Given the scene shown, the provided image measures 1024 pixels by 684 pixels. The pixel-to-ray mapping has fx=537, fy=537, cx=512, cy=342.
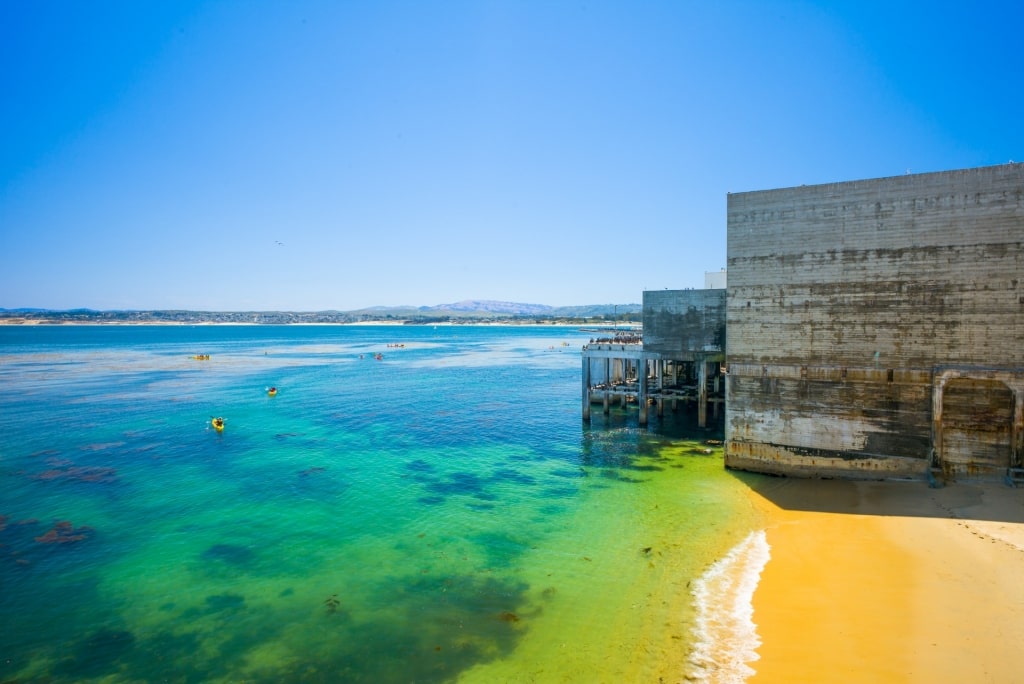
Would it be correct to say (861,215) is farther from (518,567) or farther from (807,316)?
(518,567)

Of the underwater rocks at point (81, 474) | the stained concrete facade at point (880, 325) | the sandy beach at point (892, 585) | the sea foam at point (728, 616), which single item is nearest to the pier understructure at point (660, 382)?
the stained concrete facade at point (880, 325)

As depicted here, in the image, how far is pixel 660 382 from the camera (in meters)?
36.6

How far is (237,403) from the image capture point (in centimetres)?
4462

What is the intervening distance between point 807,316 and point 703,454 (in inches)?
344

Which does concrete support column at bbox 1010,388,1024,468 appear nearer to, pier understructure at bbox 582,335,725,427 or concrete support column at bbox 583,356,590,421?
pier understructure at bbox 582,335,725,427

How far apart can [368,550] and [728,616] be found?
34.3 ft

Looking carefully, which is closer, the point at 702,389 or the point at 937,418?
the point at 937,418

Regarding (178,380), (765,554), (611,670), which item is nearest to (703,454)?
(765,554)

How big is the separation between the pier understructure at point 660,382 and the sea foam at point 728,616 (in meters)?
14.3

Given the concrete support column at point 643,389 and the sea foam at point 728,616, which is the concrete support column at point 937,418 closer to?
the sea foam at point 728,616

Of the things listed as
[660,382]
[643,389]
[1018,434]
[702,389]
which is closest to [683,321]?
[702,389]

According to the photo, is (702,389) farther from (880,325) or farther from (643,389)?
→ (880,325)

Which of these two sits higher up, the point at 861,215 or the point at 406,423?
the point at 861,215

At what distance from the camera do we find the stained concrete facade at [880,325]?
18297mm
